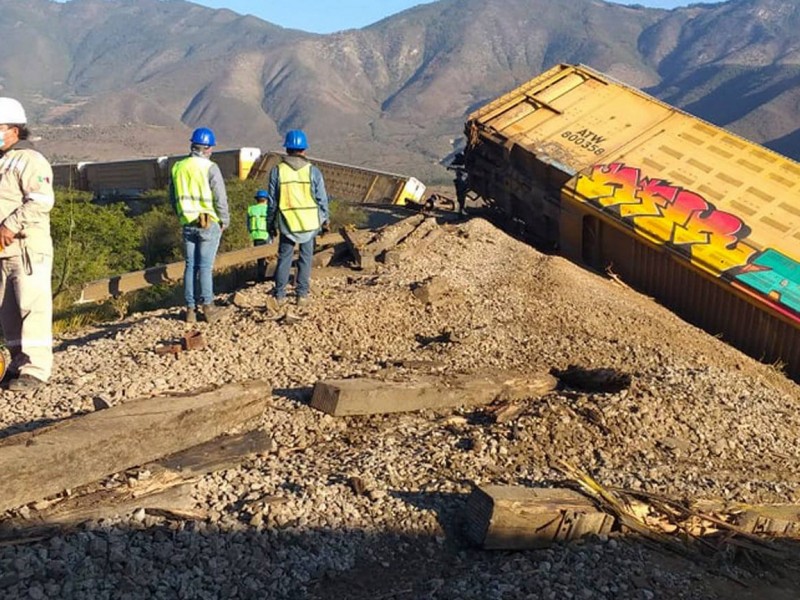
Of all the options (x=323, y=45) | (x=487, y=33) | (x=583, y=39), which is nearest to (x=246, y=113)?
(x=323, y=45)

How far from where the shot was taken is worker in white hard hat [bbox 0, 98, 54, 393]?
516cm

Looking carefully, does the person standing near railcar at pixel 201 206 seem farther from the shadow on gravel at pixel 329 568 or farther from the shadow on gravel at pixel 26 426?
the shadow on gravel at pixel 329 568

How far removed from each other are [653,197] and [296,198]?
13.3 ft

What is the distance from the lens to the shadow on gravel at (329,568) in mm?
3299

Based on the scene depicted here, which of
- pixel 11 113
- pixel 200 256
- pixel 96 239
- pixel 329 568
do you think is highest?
pixel 11 113

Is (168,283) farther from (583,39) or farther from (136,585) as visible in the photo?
(583,39)

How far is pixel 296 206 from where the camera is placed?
7602mm

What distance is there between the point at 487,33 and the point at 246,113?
60265mm

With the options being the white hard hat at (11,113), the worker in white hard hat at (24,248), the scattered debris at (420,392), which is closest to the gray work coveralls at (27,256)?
the worker in white hard hat at (24,248)

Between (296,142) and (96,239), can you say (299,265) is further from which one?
(96,239)

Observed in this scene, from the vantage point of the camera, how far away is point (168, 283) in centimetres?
987

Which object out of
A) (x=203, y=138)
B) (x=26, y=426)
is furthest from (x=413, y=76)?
(x=26, y=426)

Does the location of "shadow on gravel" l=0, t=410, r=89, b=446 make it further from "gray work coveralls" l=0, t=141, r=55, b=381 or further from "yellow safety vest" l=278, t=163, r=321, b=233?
"yellow safety vest" l=278, t=163, r=321, b=233

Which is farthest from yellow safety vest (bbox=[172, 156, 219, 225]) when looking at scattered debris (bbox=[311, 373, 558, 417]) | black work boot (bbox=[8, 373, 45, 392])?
scattered debris (bbox=[311, 373, 558, 417])
